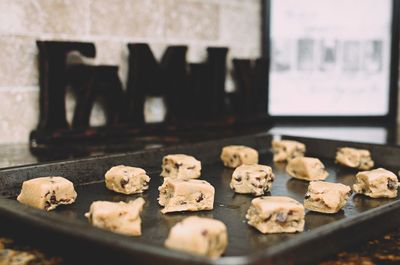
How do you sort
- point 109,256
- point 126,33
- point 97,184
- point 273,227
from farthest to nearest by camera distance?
point 126,33
point 97,184
point 273,227
point 109,256

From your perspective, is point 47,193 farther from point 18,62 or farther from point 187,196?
point 18,62

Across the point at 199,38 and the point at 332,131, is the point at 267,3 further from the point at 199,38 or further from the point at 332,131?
the point at 332,131

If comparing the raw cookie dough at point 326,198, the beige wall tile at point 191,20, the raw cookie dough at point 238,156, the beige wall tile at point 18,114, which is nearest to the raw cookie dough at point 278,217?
the raw cookie dough at point 326,198

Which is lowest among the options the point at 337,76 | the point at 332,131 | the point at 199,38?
the point at 332,131

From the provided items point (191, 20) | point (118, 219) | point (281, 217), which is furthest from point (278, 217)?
point (191, 20)

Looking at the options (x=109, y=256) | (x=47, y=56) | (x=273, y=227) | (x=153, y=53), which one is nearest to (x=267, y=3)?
(x=153, y=53)

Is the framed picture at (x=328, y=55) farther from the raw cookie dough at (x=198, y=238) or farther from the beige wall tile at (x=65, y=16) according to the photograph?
the raw cookie dough at (x=198, y=238)

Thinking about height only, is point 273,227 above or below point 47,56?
below
